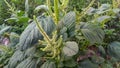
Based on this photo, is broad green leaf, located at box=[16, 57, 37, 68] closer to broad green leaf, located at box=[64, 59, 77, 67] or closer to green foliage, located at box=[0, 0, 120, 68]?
green foliage, located at box=[0, 0, 120, 68]

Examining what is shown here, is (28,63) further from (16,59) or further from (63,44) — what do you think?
(63,44)

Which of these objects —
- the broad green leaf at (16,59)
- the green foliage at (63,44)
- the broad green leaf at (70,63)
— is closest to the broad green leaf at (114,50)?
the green foliage at (63,44)

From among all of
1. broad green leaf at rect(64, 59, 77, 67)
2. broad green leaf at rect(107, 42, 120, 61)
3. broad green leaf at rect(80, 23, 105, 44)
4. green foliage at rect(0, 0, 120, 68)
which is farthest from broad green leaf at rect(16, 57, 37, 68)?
broad green leaf at rect(107, 42, 120, 61)

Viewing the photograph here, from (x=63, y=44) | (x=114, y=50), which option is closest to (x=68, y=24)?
(x=63, y=44)

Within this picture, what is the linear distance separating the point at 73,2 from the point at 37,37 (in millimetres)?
1786

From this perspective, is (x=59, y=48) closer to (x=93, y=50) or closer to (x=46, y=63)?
(x=46, y=63)

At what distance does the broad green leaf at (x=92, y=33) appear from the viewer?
1.77m

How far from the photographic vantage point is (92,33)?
5.85 feet

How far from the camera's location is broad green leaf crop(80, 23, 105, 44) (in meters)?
1.77

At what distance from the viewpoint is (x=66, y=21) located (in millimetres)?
1830

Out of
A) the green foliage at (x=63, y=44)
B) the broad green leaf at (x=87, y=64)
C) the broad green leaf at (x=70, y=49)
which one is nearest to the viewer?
the broad green leaf at (x=70, y=49)

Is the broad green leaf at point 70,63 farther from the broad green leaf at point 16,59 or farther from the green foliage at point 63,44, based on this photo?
the broad green leaf at point 16,59

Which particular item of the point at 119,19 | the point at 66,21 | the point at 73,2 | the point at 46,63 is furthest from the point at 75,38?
the point at 73,2

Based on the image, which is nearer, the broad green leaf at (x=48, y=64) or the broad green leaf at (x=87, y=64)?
the broad green leaf at (x=48, y=64)
